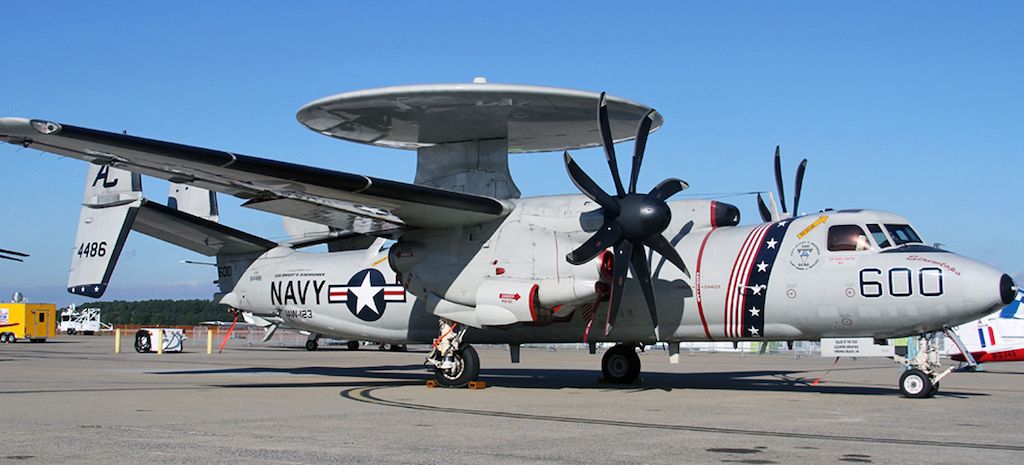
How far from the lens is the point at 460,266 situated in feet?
67.7

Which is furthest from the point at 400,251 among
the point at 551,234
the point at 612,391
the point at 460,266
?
the point at 612,391

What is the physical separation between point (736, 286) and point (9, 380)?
16305mm

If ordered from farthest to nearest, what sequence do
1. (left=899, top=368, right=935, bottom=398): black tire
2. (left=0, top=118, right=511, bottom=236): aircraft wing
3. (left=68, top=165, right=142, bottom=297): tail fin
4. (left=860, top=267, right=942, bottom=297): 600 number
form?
1. (left=68, top=165, right=142, bottom=297): tail fin
2. (left=899, top=368, right=935, bottom=398): black tire
3. (left=860, top=267, right=942, bottom=297): 600 number
4. (left=0, top=118, right=511, bottom=236): aircraft wing

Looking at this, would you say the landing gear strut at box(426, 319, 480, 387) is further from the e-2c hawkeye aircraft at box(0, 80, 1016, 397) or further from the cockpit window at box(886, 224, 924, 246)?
the cockpit window at box(886, 224, 924, 246)

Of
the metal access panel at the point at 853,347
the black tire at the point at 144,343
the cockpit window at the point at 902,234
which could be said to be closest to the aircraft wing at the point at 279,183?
the metal access panel at the point at 853,347

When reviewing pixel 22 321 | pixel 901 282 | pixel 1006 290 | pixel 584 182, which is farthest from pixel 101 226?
pixel 22 321

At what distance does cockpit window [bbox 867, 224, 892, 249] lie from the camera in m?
18.4

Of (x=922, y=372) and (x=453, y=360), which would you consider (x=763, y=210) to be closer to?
(x=922, y=372)

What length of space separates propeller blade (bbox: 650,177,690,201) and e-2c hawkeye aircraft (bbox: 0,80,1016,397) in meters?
0.04

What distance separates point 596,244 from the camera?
18.7 metres

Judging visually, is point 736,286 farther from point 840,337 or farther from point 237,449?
point 237,449

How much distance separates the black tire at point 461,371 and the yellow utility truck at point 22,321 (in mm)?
51601

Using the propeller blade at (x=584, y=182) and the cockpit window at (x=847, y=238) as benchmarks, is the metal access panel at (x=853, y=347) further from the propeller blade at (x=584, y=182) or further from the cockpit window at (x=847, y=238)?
the propeller blade at (x=584, y=182)

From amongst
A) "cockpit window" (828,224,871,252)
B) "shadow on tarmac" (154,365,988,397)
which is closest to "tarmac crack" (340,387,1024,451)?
"shadow on tarmac" (154,365,988,397)
